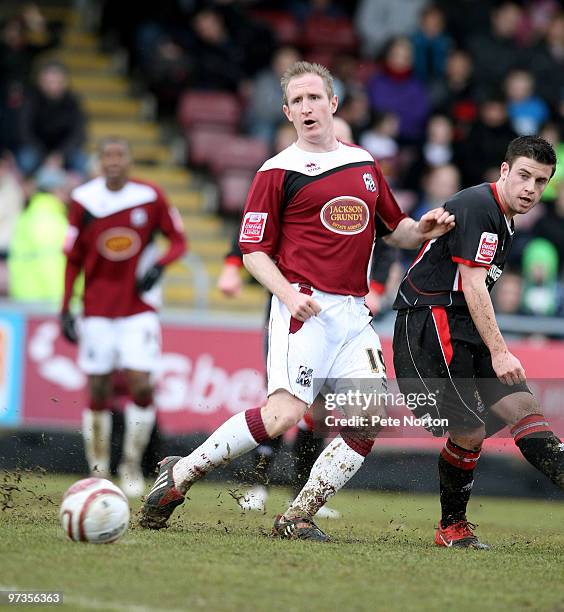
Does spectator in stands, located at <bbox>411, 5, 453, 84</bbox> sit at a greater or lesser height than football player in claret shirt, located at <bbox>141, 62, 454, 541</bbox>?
greater

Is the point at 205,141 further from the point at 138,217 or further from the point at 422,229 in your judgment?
the point at 422,229

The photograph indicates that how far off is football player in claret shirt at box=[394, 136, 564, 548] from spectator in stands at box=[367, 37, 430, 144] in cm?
944

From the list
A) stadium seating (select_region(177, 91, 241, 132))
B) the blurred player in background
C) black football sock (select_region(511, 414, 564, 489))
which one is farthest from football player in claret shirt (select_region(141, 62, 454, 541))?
stadium seating (select_region(177, 91, 241, 132))

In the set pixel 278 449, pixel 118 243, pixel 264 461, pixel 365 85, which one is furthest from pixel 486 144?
pixel 264 461

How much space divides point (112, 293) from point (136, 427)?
3.64 feet

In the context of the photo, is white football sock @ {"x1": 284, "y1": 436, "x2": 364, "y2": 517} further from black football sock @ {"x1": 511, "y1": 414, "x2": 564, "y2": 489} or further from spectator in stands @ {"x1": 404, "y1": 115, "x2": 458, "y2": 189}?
spectator in stands @ {"x1": 404, "y1": 115, "x2": 458, "y2": 189}

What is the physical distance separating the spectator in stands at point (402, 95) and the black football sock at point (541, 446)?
984cm

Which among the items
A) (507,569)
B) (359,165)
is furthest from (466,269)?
(507,569)

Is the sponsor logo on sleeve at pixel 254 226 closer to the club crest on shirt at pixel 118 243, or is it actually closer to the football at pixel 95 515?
the football at pixel 95 515

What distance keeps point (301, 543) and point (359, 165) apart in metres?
2.06

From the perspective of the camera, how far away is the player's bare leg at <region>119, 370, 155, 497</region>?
407 inches

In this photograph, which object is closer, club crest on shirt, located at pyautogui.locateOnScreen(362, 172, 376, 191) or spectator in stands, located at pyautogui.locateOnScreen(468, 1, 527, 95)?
club crest on shirt, located at pyautogui.locateOnScreen(362, 172, 376, 191)

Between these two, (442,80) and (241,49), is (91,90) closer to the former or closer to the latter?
(241,49)

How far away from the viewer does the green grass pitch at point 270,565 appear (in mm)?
5449
